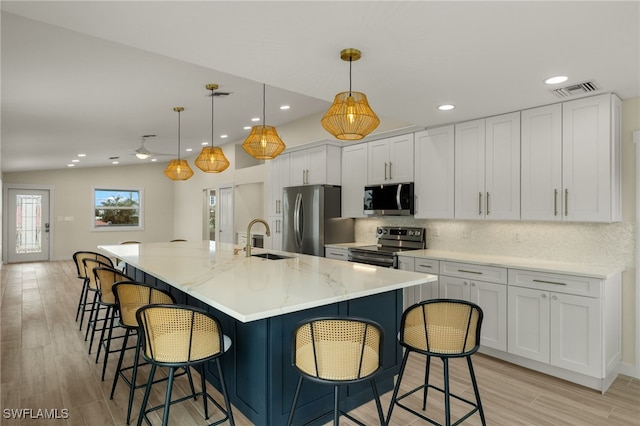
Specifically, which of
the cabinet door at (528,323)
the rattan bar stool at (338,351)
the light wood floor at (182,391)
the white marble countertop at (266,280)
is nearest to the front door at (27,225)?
the light wood floor at (182,391)

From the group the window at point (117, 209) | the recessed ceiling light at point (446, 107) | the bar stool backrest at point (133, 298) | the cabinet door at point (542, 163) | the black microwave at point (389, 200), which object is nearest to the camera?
the bar stool backrest at point (133, 298)

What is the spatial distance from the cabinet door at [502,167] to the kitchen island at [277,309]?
161 cm

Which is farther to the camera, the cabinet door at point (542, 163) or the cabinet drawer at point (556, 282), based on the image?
the cabinet door at point (542, 163)

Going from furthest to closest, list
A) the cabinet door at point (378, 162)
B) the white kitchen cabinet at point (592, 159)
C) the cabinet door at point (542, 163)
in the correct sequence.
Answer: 1. the cabinet door at point (378, 162)
2. the cabinet door at point (542, 163)
3. the white kitchen cabinet at point (592, 159)

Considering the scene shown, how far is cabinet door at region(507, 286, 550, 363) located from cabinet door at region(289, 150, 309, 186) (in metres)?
3.33

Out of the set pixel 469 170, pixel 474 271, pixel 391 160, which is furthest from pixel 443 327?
pixel 391 160

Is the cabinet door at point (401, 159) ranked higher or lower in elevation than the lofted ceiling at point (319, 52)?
lower

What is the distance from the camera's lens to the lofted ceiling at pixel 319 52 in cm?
190

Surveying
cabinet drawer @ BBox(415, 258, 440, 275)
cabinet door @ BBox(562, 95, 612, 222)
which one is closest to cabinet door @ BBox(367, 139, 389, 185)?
cabinet drawer @ BBox(415, 258, 440, 275)

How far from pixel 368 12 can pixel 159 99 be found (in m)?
3.36

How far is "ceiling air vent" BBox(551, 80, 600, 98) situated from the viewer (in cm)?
290

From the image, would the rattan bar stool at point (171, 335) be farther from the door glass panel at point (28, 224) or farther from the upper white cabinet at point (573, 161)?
the door glass panel at point (28, 224)

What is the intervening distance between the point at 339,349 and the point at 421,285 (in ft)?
8.21

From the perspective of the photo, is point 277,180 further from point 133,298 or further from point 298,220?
point 133,298
